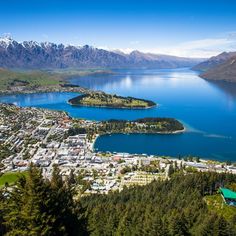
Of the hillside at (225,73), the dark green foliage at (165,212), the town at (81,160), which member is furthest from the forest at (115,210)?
the hillside at (225,73)

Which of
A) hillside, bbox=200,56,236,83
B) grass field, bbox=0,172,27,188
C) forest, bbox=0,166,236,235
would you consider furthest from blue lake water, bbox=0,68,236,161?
hillside, bbox=200,56,236,83

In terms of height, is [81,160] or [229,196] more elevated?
[229,196]

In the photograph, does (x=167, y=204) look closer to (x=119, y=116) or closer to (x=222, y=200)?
(x=222, y=200)

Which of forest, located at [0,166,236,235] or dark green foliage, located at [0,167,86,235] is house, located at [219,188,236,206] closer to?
forest, located at [0,166,236,235]

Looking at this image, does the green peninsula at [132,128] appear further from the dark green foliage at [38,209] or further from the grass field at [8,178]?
the dark green foliage at [38,209]

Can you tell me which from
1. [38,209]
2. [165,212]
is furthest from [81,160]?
[38,209]

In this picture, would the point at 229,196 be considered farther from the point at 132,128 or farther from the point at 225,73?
the point at 225,73
